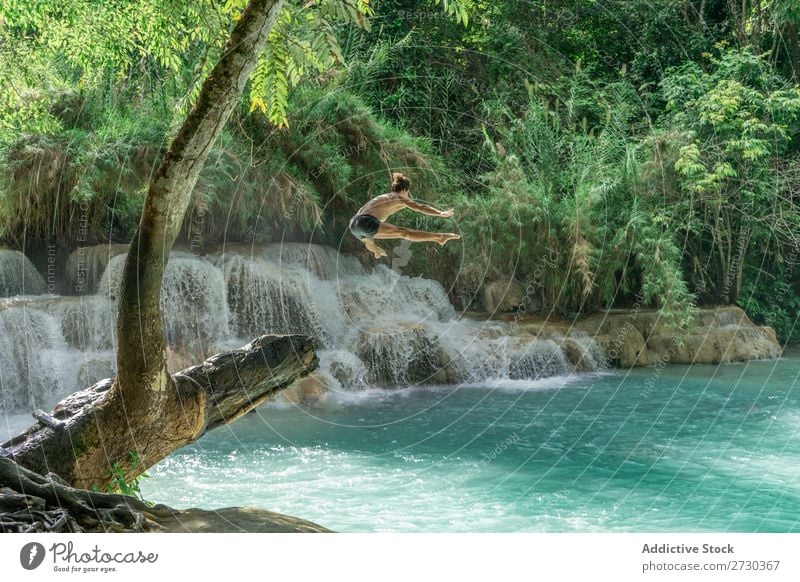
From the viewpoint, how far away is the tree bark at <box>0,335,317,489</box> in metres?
3.00

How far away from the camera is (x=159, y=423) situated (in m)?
3.21

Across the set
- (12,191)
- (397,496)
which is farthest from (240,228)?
(397,496)

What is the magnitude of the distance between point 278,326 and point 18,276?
237 cm

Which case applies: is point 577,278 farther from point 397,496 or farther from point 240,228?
point 397,496

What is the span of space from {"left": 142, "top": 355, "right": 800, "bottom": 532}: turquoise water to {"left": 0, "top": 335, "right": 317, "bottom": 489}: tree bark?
2.97 feet

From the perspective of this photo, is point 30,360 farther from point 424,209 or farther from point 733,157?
point 733,157

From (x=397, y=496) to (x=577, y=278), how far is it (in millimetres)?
4647

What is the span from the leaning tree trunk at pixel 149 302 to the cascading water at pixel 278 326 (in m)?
3.39

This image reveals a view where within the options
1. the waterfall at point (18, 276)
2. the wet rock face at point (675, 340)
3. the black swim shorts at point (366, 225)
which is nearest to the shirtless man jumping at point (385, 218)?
the black swim shorts at point (366, 225)

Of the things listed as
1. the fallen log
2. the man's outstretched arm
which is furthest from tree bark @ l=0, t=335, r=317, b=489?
the man's outstretched arm

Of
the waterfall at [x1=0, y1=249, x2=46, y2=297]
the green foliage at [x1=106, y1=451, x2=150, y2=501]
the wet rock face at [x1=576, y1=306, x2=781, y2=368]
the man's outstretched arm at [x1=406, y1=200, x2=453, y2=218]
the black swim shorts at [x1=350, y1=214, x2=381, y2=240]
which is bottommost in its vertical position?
the wet rock face at [x1=576, y1=306, x2=781, y2=368]

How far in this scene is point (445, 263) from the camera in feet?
28.7

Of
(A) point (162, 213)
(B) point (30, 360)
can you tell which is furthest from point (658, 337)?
(A) point (162, 213)

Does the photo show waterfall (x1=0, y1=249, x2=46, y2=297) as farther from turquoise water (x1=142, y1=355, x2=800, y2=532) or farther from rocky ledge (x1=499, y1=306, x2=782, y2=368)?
rocky ledge (x1=499, y1=306, x2=782, y2=368)
